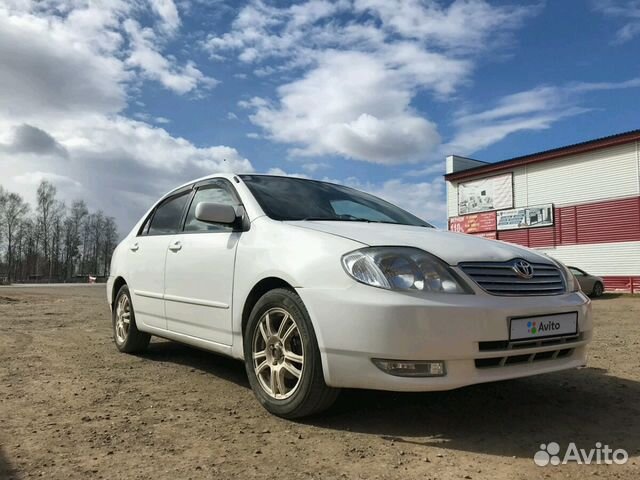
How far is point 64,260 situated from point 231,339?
9509 centimetres

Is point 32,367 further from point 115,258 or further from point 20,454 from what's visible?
point 20,454

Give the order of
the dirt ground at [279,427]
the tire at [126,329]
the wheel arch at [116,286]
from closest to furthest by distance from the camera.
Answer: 1. the dirt ground at [279,427]
2. the tire at [126,329]
3. the wheel arch at [116,286]

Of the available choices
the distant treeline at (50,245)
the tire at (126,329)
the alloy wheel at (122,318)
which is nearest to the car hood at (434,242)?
the tire at (126,329)

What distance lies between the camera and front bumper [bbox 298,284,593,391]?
8.70ft

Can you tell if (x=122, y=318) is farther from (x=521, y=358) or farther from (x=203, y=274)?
(x=521, y=358)

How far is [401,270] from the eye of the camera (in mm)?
2791

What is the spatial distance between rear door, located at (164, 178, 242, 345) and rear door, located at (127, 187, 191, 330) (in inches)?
6.3

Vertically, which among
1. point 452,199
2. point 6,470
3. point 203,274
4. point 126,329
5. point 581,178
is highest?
point 581,178

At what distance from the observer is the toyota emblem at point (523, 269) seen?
3.03 m

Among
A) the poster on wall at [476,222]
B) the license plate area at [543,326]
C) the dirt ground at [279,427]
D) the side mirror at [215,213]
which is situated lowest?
the dirt ground at [279,427]

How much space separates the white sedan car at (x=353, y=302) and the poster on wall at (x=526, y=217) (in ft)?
76.0

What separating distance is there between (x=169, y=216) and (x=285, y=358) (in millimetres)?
2278

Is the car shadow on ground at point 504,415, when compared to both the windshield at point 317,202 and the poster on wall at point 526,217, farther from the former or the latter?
the poster on wall at point 526,217

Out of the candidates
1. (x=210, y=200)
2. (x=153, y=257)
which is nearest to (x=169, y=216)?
(x=153, y=257)
